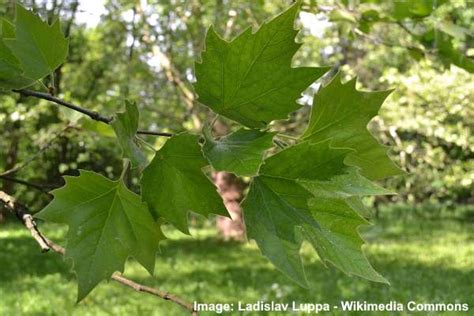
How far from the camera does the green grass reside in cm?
518

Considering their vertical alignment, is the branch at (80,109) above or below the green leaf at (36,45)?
below

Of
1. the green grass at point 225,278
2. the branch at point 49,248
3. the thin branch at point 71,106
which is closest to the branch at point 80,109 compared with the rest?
the thin branch at point 71,106

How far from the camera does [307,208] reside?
316 mm

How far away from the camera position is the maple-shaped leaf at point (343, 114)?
35cm

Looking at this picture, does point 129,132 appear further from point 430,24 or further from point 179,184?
point 430,24

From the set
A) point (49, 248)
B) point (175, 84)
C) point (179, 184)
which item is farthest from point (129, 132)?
point (175, 84)

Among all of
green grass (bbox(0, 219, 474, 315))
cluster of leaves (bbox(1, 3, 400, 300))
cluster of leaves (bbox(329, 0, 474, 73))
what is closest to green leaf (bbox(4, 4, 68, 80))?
cluster of leaves (bbox(1, 3, 400, 300))

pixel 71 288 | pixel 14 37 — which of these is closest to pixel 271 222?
pixel 14 37

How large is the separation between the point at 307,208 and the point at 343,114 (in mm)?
73

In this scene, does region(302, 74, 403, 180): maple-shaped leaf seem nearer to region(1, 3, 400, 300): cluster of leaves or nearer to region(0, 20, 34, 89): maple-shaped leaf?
region(1, 3, 400, 300): cluster of leaves

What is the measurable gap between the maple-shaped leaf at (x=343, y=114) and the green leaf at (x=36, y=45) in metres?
0.16

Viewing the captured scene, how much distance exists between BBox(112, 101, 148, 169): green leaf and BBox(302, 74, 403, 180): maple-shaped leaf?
0.10 m

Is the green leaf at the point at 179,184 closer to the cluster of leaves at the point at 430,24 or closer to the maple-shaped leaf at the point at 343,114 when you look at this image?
the maple-shaped leaf at the point at 343,114

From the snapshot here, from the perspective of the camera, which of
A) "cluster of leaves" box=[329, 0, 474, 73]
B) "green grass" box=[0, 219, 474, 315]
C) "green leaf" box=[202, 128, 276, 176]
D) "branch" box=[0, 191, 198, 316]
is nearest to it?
"green leaf" box=[202, 128, 276, 176]
